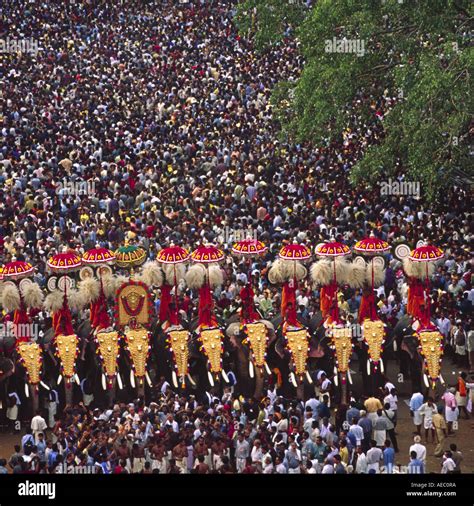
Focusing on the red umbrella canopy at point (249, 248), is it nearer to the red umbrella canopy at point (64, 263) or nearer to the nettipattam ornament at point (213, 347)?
the nettipattam ornament at point (213, 347)

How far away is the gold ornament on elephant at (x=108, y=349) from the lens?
27.1m

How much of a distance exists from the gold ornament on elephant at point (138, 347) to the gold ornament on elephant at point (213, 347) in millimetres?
960

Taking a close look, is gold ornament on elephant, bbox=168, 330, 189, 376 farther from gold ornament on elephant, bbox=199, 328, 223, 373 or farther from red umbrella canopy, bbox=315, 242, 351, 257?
red umbrella canopy, bbox=315, 242, 351, 257

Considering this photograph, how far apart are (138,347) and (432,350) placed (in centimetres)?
477

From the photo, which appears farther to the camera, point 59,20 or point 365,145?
point 59,20

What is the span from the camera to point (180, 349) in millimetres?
27219

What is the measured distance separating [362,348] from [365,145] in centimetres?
1157

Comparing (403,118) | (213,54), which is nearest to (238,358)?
(403,118)

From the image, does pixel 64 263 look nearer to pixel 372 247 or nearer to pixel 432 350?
pixel 372 247

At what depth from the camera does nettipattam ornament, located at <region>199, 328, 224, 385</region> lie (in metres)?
27.2

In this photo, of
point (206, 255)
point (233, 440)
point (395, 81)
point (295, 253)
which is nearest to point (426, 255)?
point (295, 253)

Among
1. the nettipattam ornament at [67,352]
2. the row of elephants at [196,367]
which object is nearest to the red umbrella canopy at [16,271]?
the row of elephants at [196,367]

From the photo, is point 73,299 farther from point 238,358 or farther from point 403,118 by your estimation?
point 403,118

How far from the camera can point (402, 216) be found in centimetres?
3531
